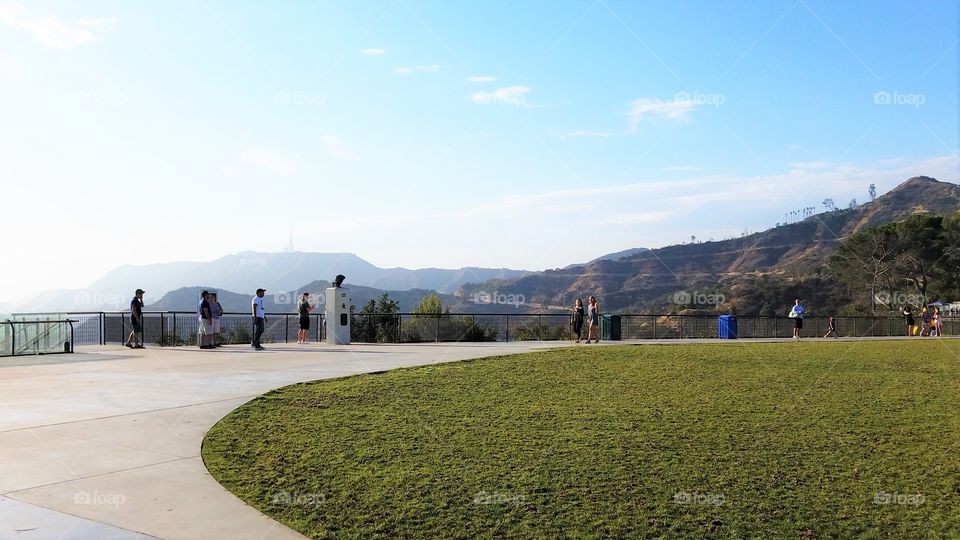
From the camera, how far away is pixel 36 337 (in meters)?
21.2

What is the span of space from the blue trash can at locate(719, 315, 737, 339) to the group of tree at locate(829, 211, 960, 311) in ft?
132

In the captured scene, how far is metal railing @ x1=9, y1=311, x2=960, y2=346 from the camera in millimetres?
25812

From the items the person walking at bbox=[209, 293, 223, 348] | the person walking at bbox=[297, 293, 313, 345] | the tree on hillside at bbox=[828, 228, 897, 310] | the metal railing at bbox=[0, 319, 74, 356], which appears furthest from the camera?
the tree on hillside at bbox=[828, 228, 897, 310]

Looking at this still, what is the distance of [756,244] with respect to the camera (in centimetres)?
14538

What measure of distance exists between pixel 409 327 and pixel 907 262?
60.8 metres

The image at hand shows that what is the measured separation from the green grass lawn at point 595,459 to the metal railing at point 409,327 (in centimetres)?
1585

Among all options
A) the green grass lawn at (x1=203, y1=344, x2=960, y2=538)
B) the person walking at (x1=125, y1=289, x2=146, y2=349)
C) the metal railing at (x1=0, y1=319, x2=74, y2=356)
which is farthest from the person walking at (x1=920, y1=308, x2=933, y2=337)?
the metal railing at (x1=0, y1=319, x2=74, y2=356)

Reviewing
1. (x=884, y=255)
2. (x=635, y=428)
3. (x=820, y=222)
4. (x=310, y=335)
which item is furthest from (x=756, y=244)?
(x=635, y=428)

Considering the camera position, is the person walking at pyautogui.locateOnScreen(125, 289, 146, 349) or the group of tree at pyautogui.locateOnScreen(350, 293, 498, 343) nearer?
the person walking at pyautogui.locateOnScreen(125, 289, 146, 349)

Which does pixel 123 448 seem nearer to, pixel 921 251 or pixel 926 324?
pixel 926 324

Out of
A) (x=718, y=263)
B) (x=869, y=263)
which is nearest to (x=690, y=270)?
(x=718, y=263)

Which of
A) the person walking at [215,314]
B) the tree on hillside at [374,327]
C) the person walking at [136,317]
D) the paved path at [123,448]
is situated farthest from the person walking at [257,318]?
the tree on hillside at [374,327]

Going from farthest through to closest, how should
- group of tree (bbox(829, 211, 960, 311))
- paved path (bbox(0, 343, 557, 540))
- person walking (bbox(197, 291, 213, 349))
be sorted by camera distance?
group of tree (bbox(829, 211, 960, 311)) → person walking (bbox(197, 291, 213, 349)) → paved path (bbox(0, 343, 557, 540))

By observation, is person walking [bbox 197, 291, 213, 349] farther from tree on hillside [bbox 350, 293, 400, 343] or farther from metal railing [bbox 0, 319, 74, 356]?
tree on hillside [bbox 350, 293, 400, 343]
